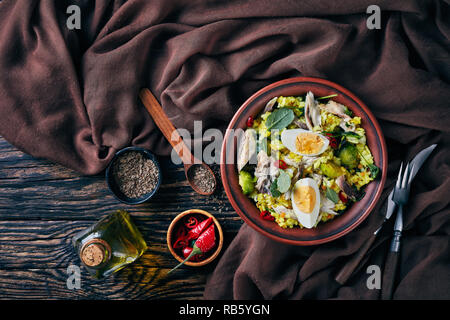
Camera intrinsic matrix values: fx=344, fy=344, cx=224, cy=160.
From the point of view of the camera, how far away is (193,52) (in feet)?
6.03

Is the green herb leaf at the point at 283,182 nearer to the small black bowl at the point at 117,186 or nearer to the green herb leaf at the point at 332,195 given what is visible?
the green herb leaf at the point at 332,195

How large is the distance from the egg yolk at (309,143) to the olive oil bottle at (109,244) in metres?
1.07

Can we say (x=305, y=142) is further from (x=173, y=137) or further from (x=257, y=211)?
(x=173, y=137)

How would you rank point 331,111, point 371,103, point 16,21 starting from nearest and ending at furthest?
point 331,111 → point 371,103 → point 16,21

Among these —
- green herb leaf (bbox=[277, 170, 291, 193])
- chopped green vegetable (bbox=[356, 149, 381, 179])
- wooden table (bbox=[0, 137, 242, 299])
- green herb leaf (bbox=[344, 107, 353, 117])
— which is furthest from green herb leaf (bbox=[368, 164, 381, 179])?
wooden table (bbox=[0, 137, 242, 299])

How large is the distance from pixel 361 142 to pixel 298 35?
642 mm

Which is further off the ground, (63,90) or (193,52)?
(193,52)

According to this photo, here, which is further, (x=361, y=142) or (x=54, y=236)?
(x=54, y=236)

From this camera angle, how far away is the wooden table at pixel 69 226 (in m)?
2.02

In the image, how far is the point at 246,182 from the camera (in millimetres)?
1693

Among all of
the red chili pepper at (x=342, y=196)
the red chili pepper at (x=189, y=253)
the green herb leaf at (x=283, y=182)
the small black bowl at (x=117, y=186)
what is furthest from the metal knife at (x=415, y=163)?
the small black bowl at (x=117, y=186)

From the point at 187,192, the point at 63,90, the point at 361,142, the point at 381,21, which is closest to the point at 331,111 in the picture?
the point at 361,142

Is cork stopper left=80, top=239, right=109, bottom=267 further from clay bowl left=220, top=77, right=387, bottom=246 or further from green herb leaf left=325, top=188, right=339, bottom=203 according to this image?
green herb leaf left=325, top=188, right=339, bottom=203
